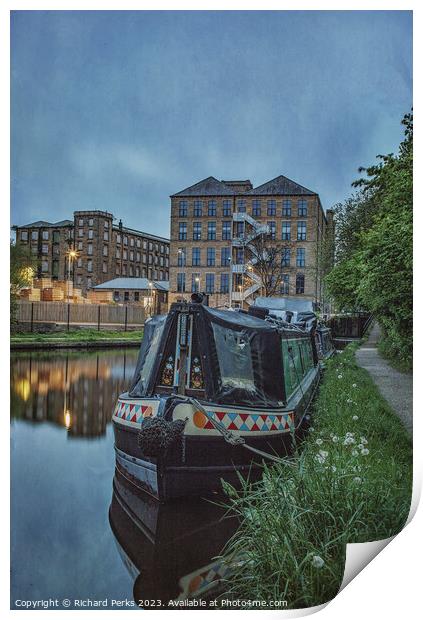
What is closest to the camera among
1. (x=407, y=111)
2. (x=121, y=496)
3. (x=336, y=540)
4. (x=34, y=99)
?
(x=336, y=540)

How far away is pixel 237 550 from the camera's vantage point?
263cm

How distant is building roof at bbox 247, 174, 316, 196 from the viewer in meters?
3.23

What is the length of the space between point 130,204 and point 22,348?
1028 mm

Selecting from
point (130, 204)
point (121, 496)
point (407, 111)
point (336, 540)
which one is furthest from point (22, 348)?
point (407, 111)

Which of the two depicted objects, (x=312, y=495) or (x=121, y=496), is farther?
(x=121, y=496)

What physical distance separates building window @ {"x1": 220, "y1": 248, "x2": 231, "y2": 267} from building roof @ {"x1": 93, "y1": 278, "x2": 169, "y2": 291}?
39 cm

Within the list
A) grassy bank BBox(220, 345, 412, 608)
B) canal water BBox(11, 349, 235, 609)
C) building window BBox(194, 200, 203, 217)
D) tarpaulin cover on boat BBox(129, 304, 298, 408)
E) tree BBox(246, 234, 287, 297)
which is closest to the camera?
grassy bank BBox(220, 345, 412, 608)

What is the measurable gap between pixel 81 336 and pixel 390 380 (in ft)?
6.73

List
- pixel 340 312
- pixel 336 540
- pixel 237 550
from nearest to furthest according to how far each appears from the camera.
Result: 1. pixel 336 540
2. pixel 237 550
3. pixel 340 312

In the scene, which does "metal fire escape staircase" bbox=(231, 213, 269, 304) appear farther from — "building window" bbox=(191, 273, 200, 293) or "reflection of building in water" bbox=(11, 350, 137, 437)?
"reflection of building in water" bbox=(11, 350, 137, 437)

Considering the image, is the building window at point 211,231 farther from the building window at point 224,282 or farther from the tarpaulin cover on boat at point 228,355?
the tarpaulin cover on boat at point 228,355

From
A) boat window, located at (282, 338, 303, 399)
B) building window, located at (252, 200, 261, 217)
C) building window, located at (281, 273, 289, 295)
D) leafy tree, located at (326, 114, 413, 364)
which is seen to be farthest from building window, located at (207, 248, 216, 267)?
boat window, located at (282, 338, 303, 399)
